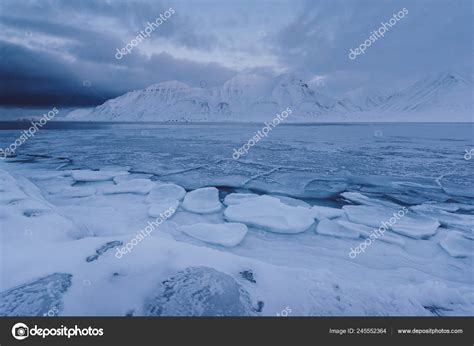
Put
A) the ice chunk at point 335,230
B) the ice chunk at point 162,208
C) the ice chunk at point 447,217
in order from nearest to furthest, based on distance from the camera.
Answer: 1. the ice chunk at point 335,230
2. the ice chunk at point 447,217
3. the ice chunk at point 162,208

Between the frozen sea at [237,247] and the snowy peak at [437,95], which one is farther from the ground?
the snowy peak at [437,95]

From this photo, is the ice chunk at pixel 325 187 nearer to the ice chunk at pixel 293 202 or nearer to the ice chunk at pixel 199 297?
the ice chunk at pixel 293 202

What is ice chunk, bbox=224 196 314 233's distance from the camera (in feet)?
12.3

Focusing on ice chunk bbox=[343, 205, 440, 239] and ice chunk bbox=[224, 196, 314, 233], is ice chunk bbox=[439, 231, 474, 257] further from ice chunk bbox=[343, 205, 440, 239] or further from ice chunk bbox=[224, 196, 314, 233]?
ice chunk bbox=[224, 196, 314, 233]

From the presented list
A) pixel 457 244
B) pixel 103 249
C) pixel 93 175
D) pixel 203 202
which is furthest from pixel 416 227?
pixel 93 175

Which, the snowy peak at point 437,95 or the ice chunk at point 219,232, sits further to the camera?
the snowy peak at point 437,95

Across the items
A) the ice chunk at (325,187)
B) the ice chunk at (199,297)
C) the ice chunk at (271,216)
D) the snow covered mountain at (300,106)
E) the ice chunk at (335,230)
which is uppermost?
the snow covered mountain at (300,106)

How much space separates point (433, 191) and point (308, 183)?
2.62 metres

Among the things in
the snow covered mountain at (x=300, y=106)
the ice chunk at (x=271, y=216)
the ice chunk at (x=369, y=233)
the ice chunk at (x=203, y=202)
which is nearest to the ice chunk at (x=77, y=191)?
the ice chunk at (x=203, y=202)

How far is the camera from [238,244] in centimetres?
330

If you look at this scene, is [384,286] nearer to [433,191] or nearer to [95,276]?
[95,276]

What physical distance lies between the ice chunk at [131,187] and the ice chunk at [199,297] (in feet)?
11.1

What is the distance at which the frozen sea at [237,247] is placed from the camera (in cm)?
210
